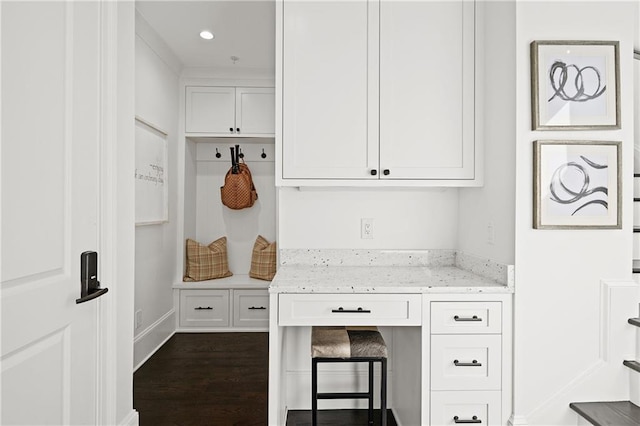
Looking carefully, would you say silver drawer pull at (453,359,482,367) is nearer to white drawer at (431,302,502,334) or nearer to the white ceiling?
white drawer at (431,302,502,334)

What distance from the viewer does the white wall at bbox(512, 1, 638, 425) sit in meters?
1.79

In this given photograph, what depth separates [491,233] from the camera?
200 centimetres

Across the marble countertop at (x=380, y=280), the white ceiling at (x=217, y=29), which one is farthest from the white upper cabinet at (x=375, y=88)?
the white ceiling at (x=217, y=29)

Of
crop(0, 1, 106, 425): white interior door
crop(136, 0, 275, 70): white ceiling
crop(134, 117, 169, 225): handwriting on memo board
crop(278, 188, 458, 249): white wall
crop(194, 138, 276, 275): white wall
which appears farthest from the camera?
crop(194, 138, 276, 275): white wall

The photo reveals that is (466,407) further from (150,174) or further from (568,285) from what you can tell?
(150,174)

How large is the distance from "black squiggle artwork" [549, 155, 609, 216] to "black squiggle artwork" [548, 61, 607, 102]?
275 millimetres

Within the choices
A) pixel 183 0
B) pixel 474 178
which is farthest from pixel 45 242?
pixel 183 0

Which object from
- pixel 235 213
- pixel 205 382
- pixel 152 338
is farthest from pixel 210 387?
pixel 235 213

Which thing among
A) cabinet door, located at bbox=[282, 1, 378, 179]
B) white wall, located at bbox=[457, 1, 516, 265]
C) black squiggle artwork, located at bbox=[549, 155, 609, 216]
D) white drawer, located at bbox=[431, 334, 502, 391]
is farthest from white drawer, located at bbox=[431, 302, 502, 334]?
cabinet door, located at bbox=[282, 1, 378, 179]

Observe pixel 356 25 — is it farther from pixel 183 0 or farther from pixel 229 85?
pixel 229 85

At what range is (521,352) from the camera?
5.90ft

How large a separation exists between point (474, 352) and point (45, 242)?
1751 mm

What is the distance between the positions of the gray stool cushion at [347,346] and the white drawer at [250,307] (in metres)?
2.02

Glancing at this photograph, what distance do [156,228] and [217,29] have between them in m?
1.71
